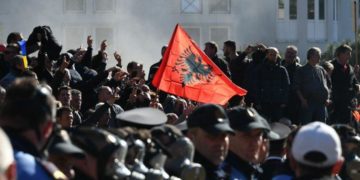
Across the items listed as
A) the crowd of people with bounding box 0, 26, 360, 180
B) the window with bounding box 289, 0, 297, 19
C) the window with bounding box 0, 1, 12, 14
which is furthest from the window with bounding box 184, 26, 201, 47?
the crowd of people with bounding box 0, 26, 360, 180

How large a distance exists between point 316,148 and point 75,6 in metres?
45.7

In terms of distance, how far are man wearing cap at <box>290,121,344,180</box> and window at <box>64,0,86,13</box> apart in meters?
44.3

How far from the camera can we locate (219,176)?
768 cm

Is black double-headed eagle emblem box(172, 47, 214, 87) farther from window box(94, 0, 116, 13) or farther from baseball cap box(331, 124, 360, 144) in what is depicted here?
window box(94, 0, 116, 13)

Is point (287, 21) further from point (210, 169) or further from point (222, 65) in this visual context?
point (210, 169)

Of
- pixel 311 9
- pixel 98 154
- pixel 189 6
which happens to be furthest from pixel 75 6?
pixel 98 154

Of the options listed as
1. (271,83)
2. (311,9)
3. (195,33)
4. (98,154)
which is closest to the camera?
(98,154)

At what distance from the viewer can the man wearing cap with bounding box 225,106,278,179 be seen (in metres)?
7.96

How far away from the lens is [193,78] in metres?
14.5

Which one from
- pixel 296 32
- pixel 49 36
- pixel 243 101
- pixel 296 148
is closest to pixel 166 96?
pixel 243 101

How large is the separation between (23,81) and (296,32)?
5390 cm

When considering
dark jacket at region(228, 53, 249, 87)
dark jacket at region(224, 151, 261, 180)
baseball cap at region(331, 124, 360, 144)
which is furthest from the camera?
dark jacket at region(228, 53, 249, 87)

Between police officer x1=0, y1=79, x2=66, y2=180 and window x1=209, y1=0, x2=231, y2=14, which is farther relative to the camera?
window x1=209, y1=0, x2=231, y2=14

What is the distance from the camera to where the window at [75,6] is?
50634mm
